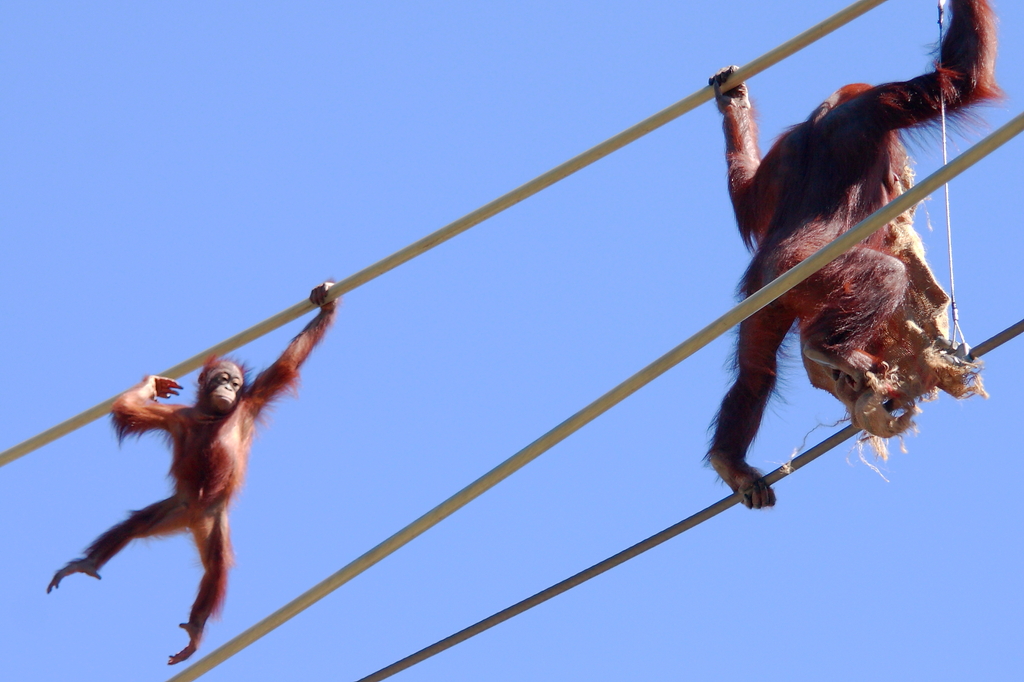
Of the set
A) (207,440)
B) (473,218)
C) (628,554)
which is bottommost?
(628,554)

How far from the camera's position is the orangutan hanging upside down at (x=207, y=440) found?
6859 millimetres

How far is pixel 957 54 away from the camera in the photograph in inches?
212

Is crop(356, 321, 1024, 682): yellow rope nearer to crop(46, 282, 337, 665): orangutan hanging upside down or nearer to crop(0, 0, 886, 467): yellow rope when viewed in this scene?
crop(0, 0, 886, 467): yellow rope

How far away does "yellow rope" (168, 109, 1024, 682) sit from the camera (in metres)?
3.71

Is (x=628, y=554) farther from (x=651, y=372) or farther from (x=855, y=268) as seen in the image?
(x=855, y=268)

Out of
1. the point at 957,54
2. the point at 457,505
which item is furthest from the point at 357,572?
the point at 957,54

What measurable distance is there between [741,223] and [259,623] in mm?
2725

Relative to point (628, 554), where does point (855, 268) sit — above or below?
above

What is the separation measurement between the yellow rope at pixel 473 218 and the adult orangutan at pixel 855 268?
0.33 meters

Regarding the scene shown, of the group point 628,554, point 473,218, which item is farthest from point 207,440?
point 628,554

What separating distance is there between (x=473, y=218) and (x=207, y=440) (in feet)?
7.62

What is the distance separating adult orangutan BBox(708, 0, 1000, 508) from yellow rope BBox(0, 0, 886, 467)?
1.09 ft

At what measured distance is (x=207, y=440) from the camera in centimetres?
698

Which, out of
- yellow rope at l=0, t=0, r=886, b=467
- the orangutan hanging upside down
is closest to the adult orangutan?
yellow rope at l=0, t=0, r=886, b=467
